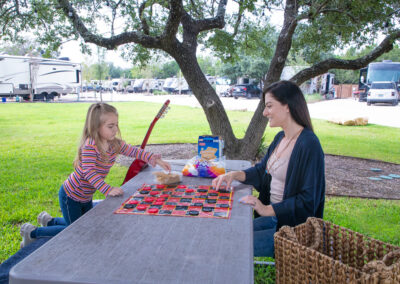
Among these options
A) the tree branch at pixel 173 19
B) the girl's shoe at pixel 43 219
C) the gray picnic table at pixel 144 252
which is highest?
the tree branch at pixel 173 19

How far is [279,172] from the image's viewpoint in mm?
2377

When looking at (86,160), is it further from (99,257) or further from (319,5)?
(319,5)

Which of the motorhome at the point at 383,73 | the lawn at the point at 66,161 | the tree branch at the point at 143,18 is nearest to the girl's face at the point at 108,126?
the lawn at the point at 66,161

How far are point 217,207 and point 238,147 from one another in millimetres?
4428

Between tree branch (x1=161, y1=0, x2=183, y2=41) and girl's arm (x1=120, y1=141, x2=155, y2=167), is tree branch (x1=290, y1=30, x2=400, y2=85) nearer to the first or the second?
tree branch (x1=161, y1=0, x2=183, y2=41)

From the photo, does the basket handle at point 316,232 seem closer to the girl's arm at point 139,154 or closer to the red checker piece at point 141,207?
the red checker piece at point 141,207

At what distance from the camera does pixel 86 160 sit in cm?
236

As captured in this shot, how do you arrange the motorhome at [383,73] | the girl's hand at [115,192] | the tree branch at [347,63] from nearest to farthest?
the girl's hand at [115,192] → the tree branch at [347,63] → the motorhome at [383,73]

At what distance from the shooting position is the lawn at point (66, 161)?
3.91 meters

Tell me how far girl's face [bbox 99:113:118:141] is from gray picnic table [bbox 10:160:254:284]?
82 centimetres

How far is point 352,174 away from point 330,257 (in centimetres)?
504

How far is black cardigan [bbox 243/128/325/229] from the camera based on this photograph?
6.75 feet

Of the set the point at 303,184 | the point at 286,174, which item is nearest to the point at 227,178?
the point at 286,174

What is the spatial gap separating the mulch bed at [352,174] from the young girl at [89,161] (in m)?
3.57
